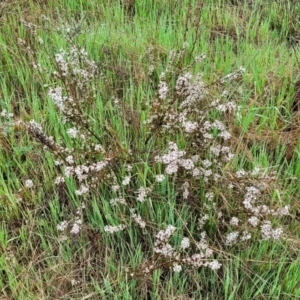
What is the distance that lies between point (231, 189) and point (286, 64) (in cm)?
116

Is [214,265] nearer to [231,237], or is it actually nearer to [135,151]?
[231,237]

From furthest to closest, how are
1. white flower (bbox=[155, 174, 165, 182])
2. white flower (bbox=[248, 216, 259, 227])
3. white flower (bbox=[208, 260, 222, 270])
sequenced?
white flower (bbox=[155, 174, 165, 182]) → white flower (bbox=[248, 216, 259, 227]) → white flower (bbox=[208, 260, 222, 270])

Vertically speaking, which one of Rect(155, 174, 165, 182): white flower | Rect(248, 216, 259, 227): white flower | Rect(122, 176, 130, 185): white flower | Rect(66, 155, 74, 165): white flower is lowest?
Rect(248, 216, 259, 227): white flower

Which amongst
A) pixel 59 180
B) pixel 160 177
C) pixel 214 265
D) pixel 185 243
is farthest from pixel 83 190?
pixel 214 265

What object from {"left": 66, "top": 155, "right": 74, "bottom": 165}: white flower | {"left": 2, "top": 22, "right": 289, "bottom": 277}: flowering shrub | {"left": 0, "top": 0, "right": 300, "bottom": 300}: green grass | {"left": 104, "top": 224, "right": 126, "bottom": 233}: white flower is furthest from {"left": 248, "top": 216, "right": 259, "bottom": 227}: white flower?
{"left": 66, "top": 155, "right": 74, "bottom": 165}: white flower

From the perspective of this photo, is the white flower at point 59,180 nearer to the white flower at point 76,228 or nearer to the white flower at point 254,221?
the white flower at point 76,228

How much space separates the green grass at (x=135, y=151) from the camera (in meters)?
2.13

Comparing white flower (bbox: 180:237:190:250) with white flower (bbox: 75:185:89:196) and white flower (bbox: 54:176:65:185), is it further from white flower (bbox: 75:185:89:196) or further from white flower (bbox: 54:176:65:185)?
white flower (bbox: 54:176:65:185)

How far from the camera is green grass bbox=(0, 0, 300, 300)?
7.00 feet

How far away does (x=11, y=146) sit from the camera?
2609mm

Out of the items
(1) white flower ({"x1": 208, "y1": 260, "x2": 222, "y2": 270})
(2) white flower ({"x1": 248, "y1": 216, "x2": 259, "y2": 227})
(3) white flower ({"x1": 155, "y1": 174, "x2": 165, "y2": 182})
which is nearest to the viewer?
(1) white flower ({"x1": 208, "y1": 260, "x2": 222, "y2": 270})

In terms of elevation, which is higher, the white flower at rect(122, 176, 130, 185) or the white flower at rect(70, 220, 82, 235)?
the white flower at rect(122, 176, 130, 185)

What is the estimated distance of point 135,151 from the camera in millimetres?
2496

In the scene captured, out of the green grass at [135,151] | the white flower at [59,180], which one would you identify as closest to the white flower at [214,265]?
the green grass at [135,151]
